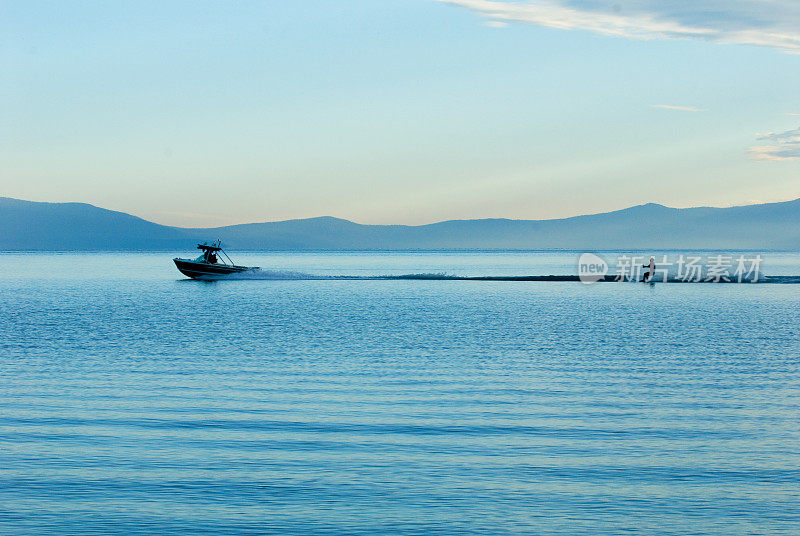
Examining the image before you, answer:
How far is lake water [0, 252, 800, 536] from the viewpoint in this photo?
35.1 feet

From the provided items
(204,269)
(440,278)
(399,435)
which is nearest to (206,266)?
(204,269)

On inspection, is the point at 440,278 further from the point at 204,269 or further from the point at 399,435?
the point at 399,435

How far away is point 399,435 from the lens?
1504cm

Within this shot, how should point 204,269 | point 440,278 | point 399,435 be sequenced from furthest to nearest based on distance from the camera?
point 440,278
point 204,269
point 399,435

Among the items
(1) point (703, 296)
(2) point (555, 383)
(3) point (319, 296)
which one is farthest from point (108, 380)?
(1) point (703, 296)

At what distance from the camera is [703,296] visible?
240ft

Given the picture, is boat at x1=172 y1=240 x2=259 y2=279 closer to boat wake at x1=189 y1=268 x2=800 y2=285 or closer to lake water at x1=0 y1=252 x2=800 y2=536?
boat wake at x1=189 y1=268 x2=800 y2=285

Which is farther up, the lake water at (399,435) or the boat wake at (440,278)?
the boat wake at (440,278)

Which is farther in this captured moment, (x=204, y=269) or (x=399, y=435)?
(x=204, y=269)

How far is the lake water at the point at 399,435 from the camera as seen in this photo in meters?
10.7

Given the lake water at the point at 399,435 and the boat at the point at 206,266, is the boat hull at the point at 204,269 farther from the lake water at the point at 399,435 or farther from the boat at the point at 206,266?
the lake water at the point at 399,435

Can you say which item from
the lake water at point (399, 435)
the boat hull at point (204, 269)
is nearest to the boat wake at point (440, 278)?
the boat hull at point (204, 269)

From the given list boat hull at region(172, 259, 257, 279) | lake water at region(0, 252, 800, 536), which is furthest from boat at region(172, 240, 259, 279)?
lake water at region(0, 252, 800, 536)

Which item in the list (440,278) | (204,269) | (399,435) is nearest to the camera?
(399,435)
